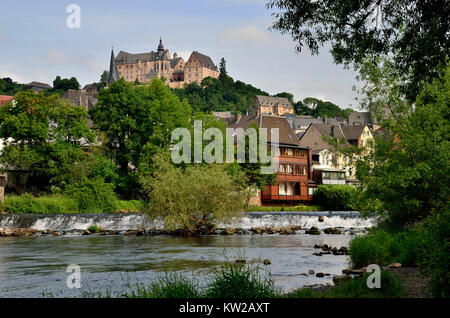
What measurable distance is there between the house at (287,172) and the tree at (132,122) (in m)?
18.7

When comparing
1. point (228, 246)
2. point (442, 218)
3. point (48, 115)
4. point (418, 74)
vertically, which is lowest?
point (228, 246)

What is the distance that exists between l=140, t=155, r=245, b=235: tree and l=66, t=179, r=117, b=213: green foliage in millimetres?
14704

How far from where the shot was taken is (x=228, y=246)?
2833cm

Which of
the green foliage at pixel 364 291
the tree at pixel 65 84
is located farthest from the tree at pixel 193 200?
the tree at pixel 65 84

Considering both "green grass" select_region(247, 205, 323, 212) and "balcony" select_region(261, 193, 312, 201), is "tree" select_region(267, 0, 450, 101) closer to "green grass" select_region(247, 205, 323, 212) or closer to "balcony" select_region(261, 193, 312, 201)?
"green grass" select_region(247, 205, 323, 212)

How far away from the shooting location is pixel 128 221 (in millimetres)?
43500

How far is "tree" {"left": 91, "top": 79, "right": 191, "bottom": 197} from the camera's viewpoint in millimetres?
55375

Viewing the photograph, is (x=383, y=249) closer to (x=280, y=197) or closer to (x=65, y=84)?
(x=280, y=197)

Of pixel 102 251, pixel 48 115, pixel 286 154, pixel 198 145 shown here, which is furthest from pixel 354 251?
pixel 286 154

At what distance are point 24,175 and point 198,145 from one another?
1898 centimetres

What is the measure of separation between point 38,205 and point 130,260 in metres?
27.7
